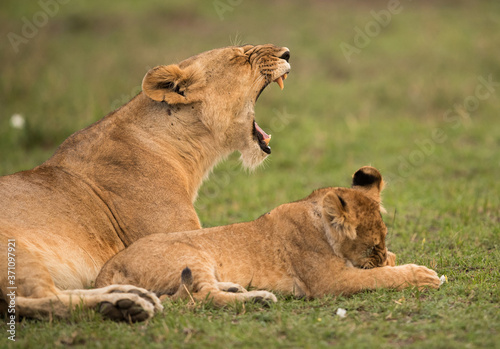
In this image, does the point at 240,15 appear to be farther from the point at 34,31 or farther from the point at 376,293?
the point at 376,293

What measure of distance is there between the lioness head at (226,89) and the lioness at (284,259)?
3.22 ft

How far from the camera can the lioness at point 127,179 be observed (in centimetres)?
365

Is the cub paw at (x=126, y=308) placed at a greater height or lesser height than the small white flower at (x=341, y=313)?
greater

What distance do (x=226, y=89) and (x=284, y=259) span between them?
1451mm

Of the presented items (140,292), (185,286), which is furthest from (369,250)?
(140,292)

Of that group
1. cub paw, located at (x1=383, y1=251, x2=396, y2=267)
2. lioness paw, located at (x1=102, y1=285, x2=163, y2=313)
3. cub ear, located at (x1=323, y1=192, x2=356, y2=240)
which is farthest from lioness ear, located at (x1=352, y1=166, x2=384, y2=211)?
lioness paw, located at (x1=102, y1=285, x2=163, y2=313)

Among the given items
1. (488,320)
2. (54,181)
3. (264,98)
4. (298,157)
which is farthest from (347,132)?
(488,320)

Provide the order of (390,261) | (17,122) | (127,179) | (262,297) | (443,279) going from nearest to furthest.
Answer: (262,297), (443,279), (390,261), (127,179), (17,122)

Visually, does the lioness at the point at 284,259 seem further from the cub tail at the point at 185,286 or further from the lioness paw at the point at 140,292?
the lioness paw at the point at 140,292

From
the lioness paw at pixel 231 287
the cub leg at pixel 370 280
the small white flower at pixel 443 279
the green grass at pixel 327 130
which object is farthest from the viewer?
the small white flower at pixel 443 279

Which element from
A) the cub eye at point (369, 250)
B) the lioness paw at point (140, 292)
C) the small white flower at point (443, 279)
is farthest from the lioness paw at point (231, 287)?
the small white flower at point (443, 279)

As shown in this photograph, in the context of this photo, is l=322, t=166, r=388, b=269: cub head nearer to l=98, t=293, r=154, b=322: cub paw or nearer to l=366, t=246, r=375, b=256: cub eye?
l=366, t=246, r=375, b=256: cub eye

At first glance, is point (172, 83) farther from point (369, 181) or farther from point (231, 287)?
point (231, 287)

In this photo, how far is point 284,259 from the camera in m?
4.13
